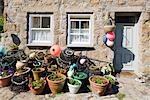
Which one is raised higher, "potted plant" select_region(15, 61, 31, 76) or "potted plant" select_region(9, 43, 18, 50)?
"potted plant" select_region(9, 43, 18, 50)

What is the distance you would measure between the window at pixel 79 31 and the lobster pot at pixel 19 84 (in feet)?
7.80

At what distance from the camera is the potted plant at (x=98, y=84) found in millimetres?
7700

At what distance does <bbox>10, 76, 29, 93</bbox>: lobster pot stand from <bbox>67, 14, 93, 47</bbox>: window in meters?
2.38

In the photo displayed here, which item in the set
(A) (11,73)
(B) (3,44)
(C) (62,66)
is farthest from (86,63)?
(B) (3,44)

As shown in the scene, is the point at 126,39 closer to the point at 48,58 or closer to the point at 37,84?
the point at 48,58

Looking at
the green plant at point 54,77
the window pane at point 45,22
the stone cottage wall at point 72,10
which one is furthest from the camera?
the window pane at point 45,22

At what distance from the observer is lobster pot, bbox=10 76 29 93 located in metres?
8.06

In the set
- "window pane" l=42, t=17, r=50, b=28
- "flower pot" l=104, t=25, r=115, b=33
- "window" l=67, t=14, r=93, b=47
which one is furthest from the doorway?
"window pane" l=42, t=17, r=50, b=28

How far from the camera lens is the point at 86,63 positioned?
9453 mm

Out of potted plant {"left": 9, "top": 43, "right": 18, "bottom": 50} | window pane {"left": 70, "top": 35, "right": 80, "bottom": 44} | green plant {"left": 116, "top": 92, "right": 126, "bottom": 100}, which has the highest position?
window pane {"left": 70, "top": 35, "right": 80, "bottom": 44}

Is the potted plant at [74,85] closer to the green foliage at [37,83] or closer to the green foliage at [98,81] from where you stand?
the green foliage at [98,81]

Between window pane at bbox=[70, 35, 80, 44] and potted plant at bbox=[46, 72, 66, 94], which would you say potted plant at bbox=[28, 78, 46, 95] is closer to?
potted plant at bbox=[46, 72, 66, 94]

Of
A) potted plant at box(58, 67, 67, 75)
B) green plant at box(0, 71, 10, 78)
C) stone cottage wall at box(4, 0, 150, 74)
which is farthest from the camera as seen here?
stone cottage wall at box(4, 0, 150, 74)

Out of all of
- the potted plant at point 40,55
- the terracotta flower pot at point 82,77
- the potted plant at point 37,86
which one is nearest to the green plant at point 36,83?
the potted plant at point 37,86
